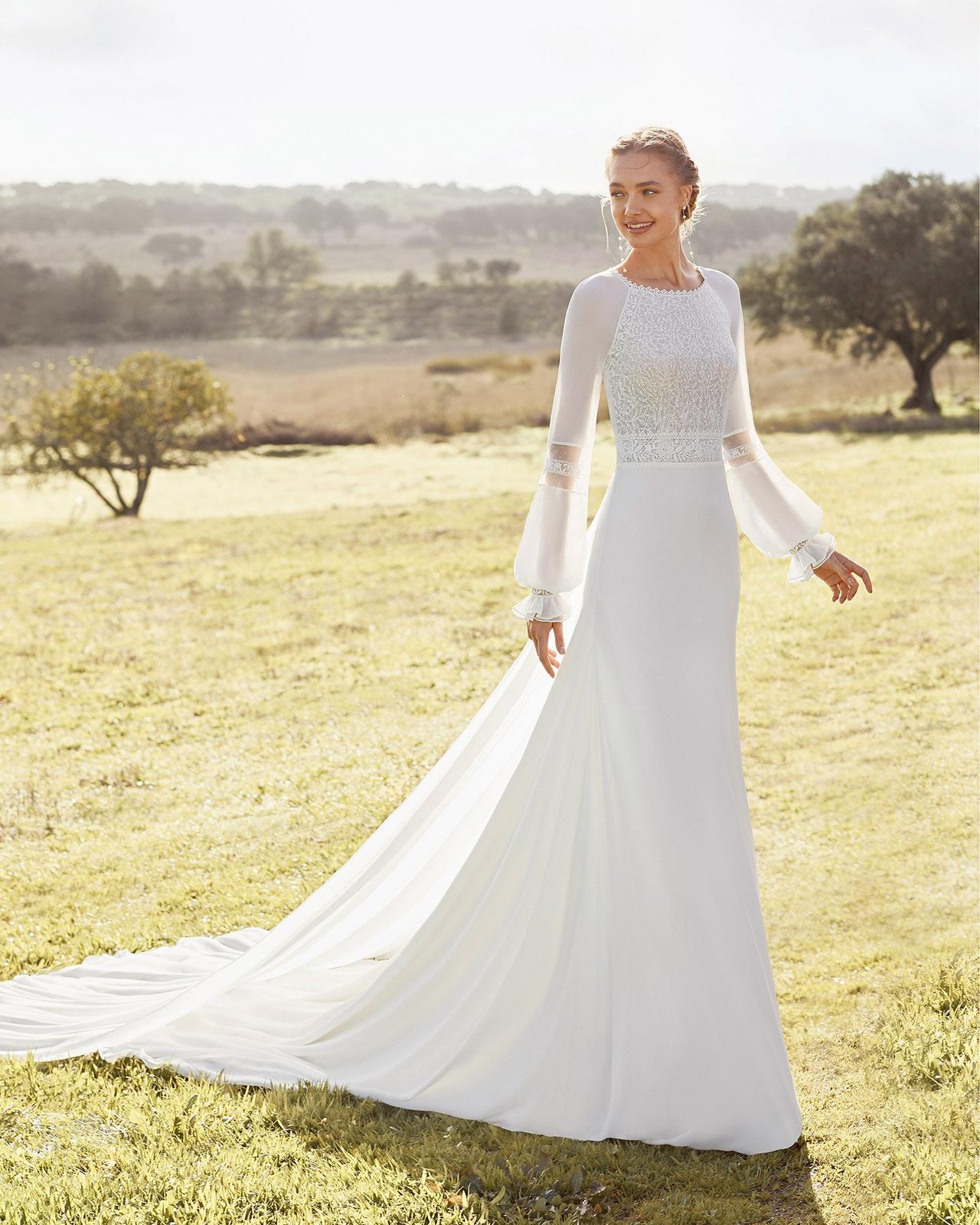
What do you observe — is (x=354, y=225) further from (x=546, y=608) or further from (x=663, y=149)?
(x=546, y=608)

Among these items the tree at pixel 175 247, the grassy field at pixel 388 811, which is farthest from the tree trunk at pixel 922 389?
the tree at pixel 175 247

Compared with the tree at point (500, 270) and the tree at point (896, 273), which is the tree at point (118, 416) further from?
the tree at point (500, 270)

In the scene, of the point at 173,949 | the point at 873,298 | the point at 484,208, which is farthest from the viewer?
the point at 484,208

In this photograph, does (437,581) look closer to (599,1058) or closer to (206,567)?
(206,567)

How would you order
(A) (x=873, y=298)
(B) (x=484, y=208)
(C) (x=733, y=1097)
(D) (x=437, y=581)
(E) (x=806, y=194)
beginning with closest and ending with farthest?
1. (C) (x=733, y=1097)
2. (D) (x=437, y=581)
3. (A) (x=873, y=298)
4. (B) (x=484, y=208)
5. (E) (x=806, y=194)

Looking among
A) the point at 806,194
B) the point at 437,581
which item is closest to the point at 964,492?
the point at 437,581

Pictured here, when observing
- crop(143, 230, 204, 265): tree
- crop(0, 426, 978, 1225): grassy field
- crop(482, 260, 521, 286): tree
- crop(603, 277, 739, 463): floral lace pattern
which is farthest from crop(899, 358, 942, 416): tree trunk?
crop(143, 230, 204, 265): tree

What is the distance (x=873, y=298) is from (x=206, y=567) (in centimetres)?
2071

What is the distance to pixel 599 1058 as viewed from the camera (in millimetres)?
3168

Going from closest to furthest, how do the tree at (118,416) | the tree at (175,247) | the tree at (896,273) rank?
Result: the tree at (118,416), the tree at (896,273), the tree at (175,247)

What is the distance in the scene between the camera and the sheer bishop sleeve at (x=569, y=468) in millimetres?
3168

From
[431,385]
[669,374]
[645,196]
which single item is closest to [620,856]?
[669,374]

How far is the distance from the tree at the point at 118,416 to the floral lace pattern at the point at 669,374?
1843 cm

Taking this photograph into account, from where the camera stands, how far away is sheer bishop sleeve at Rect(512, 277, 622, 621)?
317 centimetres
